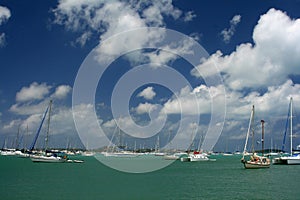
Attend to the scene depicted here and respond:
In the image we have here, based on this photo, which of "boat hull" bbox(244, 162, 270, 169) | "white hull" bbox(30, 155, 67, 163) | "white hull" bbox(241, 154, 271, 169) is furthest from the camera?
"white hull" bbox(30, 155, 67, 163)

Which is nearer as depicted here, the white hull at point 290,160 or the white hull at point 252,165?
the white hull at point 252,165

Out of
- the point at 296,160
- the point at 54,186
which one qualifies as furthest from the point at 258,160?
the point at 54,186

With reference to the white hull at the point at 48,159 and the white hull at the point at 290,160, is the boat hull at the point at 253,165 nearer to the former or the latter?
the white hull at the point at 290,160

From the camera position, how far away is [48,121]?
106m

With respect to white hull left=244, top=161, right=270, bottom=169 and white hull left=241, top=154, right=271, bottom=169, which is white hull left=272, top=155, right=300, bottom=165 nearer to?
white hull left=241, top=154, right=271, bottom=169

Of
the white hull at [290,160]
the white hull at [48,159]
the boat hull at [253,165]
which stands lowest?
the white hull at [48,159]

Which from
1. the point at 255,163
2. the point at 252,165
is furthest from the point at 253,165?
the point at 255,163

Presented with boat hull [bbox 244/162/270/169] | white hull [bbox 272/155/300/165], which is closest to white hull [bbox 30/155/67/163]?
boat hull [bbox 244/162/270/169]

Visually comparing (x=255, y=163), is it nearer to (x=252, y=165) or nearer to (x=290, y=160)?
(x=252, y=165)

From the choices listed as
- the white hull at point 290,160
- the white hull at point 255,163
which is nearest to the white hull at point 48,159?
the white hull at point 255,163

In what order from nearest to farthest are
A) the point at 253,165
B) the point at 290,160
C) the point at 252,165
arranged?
the point at 252,165 → the point at 253,165 → the point at 290,160

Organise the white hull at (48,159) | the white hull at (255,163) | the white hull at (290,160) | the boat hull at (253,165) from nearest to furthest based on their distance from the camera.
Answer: the boat hull at (253,165) → the white hull at (255,163) → the white hull at (290,160) → the white hull at (48,159)

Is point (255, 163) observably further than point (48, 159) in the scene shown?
No

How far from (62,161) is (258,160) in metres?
56.7
